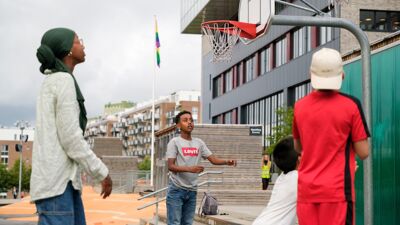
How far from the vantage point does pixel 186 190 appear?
8.93m

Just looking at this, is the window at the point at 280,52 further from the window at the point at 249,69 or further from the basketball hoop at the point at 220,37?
the basketball hoop at the point at 220,37

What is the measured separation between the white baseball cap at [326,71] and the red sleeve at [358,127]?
0.22 meters

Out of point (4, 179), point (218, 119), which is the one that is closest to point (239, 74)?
point (218, 119)

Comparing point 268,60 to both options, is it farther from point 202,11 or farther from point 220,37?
point 220,37

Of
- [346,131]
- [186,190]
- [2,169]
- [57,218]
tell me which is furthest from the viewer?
[2,169]

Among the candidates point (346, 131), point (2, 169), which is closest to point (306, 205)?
point (346, 131)

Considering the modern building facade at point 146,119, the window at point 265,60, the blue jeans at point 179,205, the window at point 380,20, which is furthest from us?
the modern building facade at point 146,119

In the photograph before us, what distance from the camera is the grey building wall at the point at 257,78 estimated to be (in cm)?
4850

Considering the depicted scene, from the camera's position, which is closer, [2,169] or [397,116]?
[397,116]

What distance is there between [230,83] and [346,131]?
208 ft

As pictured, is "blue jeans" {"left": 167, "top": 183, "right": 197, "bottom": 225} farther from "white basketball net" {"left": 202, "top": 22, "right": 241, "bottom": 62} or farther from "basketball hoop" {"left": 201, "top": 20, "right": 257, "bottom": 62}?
"white basketball net" {"left": 202, "top": 22, "right": 241, "bottom": 62}

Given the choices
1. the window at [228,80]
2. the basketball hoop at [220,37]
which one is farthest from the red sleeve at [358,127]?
the window at [228,80]

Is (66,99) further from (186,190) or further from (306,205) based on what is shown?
(186,190)

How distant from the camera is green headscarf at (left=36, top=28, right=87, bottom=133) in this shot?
4.54m
